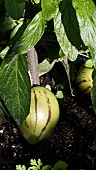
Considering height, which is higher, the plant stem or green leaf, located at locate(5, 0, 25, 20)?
green leaf, located at locate(5, 0, 25, 20)

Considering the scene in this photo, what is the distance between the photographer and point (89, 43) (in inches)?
27.1

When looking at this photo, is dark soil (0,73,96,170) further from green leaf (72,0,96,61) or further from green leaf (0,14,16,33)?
green leaf (72,0,96,61)

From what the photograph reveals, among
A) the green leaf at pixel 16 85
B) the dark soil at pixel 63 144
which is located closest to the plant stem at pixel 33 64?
the dark soil at pixel 63 144

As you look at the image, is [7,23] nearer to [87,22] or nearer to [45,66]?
[45,66]

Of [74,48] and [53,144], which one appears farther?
[53,144]

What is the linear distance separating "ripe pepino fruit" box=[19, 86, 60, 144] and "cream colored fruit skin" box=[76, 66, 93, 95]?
290 mm

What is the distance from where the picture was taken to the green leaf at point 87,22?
681 millimetres

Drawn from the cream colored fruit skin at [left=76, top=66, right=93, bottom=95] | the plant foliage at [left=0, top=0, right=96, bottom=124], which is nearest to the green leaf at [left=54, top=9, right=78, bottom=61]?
the plant foliage at [left=0, top=0, right=96, bottom=124]

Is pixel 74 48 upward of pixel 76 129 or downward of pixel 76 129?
upward

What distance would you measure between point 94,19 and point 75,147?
35.7 inches

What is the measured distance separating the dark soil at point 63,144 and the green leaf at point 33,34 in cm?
76

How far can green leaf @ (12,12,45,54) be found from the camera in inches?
29.2

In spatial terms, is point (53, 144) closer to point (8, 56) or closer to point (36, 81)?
point (36, 81)

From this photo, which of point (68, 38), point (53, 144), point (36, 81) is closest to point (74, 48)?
point (68, 38)
